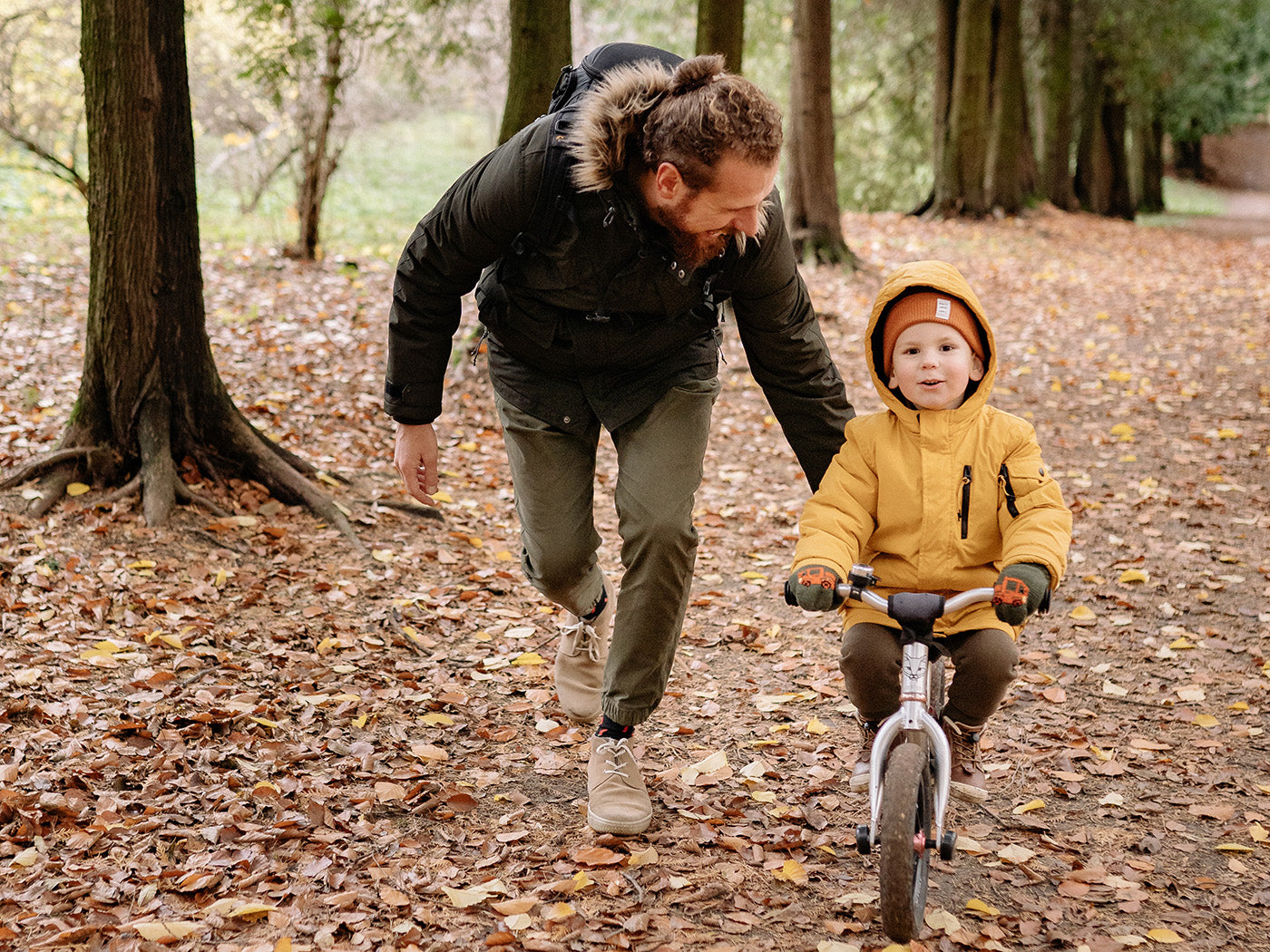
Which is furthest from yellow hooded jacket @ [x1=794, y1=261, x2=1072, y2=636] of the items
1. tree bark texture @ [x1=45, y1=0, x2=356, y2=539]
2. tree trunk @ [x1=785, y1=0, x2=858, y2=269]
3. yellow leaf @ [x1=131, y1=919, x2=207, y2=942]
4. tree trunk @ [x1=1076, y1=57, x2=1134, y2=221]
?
tree trunk @ [x1=1076, y1=57, x2=1134, y2=221]

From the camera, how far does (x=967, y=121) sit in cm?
1938

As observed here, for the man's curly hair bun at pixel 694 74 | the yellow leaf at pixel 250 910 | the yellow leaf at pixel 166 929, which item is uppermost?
the man's curly hair bun at pixel 694 74

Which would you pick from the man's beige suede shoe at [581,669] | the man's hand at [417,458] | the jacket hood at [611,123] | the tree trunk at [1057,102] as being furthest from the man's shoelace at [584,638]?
the tree trunk at [1057,102]

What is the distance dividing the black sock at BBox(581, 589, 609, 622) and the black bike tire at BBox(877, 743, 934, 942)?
1.58m

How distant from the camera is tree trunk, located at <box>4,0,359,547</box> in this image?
5375 mm

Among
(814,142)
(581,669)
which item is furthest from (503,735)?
(814,142)

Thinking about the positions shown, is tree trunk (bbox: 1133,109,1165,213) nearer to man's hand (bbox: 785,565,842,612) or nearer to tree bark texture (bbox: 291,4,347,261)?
tree bark texture (bbox: 291,4,347,261)

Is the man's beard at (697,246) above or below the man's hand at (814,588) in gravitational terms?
above

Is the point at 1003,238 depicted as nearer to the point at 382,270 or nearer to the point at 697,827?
the point at 382,270

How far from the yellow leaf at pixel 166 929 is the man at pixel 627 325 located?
1212 mm

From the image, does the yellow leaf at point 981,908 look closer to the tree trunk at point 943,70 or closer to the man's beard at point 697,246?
the man's beard at point 697,246

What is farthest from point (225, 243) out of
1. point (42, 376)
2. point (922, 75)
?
point (922, 75)

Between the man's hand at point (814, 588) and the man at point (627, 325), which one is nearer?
the man's hand at point (814, 588)

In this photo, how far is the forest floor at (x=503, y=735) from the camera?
3.11 meters
